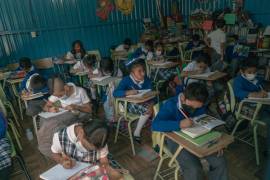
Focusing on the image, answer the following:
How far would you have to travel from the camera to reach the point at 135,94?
9.19 feet

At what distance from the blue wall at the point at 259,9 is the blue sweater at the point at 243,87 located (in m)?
4.15

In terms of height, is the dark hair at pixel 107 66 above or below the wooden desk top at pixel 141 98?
above

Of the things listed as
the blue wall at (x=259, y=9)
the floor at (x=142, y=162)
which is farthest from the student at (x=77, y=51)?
the blue wall at (x=259, y=9)

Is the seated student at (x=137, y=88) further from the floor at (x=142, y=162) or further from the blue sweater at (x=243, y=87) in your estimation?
the blue sweater at (x=243, y=87)

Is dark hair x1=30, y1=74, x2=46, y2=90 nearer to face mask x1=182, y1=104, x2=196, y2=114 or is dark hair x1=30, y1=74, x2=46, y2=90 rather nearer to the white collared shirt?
the white collared shirt

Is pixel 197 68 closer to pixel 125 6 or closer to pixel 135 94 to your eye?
pixel 135 94

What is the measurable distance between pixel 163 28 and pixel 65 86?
6.40 metres

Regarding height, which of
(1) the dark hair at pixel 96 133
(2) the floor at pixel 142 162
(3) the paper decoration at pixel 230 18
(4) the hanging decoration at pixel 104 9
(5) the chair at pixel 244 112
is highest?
(4) the hanging decoration at pixel 104 9

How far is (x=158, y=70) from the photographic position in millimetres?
4445

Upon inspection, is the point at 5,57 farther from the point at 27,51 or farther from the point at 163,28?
the point at 163,28

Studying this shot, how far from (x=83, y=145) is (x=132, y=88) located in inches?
61.7

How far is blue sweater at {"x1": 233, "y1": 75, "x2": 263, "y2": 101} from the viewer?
2594 millimetres

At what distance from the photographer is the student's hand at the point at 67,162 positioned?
4.79ft

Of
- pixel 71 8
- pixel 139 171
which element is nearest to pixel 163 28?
pixel 71 8
